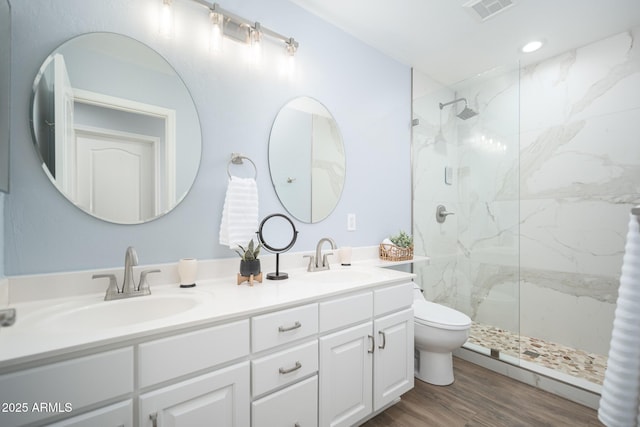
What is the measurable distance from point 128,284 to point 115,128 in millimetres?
699

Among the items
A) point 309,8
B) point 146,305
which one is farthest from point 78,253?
point 309,8

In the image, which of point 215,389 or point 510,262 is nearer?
point 215,389

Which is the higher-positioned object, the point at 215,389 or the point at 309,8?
the point at 309,8

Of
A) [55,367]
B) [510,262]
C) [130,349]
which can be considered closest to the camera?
[55,367]

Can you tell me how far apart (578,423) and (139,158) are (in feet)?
8.96

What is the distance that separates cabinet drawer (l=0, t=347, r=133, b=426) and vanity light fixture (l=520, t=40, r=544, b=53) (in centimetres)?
318

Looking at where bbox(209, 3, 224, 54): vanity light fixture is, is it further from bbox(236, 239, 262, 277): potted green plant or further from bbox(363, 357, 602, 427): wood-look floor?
bbox(363, 357, 602, 427): wood-look floor

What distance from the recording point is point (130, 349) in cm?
83

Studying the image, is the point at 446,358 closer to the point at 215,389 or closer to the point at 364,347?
the point at 364,347

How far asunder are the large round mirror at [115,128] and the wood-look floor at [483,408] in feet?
5.53

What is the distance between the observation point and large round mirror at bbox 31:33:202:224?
115 cm

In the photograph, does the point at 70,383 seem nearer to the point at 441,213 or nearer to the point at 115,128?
the point at 115,128

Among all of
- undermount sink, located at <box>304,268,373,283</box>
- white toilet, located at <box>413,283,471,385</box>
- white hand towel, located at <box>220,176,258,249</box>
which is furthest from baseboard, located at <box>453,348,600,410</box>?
white hand towel, located at <box>220,176,258,249</box>

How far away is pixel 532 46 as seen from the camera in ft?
7.51
